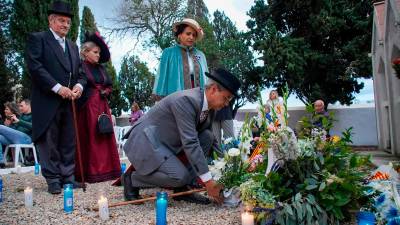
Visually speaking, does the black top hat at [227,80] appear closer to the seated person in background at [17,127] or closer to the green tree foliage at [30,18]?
the seated person in background at [17,127]

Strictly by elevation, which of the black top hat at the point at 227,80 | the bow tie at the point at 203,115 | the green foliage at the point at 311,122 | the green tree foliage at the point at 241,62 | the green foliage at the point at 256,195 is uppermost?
the green tree foliage at the point at 241,62

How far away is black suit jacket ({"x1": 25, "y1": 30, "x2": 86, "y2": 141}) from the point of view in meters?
4.54

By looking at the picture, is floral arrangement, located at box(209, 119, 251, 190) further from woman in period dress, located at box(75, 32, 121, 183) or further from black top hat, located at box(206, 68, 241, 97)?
woman in period dress, located at box(75, 32, 121, 183)

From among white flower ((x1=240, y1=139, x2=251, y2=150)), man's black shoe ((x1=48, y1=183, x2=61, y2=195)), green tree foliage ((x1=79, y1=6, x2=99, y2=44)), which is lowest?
man's black shoe ((x1=48, y1=183, x2=61, y2=195))

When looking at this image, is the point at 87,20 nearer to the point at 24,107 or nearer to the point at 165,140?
the point at 24,107

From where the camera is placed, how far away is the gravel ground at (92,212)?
3.25 meters

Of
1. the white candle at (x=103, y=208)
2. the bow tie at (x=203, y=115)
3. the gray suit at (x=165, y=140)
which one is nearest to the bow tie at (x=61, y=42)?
the gray suit at (x=165, y=140)

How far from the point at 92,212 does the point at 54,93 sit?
1.69m

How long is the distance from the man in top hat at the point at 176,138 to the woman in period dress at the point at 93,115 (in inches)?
60.8

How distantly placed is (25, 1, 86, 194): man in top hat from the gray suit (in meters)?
1.29

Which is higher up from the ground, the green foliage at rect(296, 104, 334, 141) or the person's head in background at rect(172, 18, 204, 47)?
the person's head in background at rect(172, 18, 204, 47)

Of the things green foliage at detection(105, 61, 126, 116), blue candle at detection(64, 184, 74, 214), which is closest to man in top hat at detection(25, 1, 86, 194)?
blue candle at detection(64, 184, 74, 214)

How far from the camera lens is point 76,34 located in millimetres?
14797

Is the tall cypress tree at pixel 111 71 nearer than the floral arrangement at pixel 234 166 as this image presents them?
No
